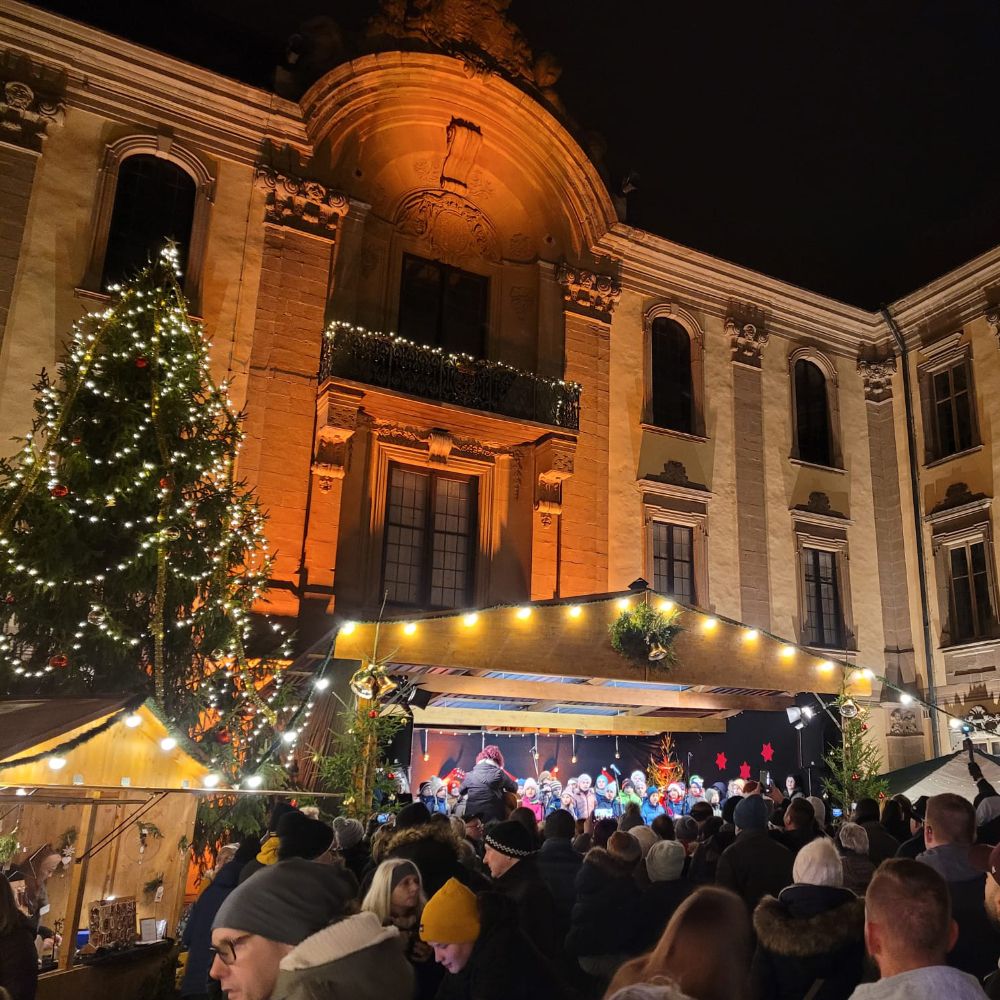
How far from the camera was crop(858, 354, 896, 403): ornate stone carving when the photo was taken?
2180 centimetres

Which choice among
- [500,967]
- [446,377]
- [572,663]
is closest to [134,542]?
[572,663]

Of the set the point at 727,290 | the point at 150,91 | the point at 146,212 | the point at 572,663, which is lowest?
the point at 572,663

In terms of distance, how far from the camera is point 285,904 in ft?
9.10

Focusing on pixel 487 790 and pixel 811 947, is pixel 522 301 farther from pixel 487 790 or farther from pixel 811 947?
pixel 811 947

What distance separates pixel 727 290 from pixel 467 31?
761 cm

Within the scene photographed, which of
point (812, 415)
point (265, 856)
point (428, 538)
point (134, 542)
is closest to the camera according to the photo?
point (265, 856)

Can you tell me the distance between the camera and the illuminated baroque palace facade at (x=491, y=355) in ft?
48.6

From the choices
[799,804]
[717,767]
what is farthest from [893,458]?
[799,804]

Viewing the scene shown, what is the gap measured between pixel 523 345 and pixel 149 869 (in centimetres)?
1189

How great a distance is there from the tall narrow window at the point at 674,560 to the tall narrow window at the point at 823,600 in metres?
3.03

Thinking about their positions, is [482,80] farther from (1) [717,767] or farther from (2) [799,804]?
(2) [799,804]

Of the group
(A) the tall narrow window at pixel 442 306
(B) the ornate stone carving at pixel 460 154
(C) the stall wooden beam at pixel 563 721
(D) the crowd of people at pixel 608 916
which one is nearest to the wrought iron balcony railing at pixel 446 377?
(A) the tall narrow window at pixel 442 306

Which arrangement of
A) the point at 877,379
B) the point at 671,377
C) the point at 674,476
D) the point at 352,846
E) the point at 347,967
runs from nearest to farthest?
the point at 347,967
the point at 352,846
the point at 674,476
the point at 671,377
the point at 877,379

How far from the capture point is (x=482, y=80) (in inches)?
691
